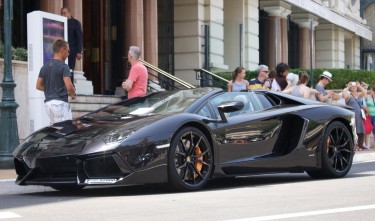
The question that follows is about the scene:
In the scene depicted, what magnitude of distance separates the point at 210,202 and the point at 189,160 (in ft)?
4.31

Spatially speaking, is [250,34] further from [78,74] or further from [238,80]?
[238,80]

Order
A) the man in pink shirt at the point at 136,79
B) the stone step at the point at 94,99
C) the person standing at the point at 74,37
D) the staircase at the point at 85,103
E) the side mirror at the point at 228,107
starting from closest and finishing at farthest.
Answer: the side mirror at the point at 228,107
the man in pink shirt at the point at 136,79
the staircase at the point at 85,103
the person standing at the point at 74,37
the stone step at the point at 94,99

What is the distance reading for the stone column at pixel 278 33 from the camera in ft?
112

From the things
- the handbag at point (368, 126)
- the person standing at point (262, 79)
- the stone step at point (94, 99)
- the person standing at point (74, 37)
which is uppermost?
the person standing at point (74, 37)

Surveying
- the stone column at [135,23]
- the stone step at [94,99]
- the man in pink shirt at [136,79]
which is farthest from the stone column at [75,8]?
the man in pink shirt at [136,79]

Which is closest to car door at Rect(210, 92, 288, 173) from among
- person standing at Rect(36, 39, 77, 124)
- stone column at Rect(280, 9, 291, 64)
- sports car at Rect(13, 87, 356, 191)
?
sports car at Rect(13, 87, 356, 191)

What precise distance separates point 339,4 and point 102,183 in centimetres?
3516

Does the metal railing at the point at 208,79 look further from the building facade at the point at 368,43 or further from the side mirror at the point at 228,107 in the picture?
the building facade at the point at 368,43

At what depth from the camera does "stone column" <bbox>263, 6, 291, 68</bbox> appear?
3422cm

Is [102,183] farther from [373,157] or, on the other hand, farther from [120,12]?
[120,12]

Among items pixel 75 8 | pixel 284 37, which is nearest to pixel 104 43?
pixel 75 8

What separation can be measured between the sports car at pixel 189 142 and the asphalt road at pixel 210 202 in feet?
0.78

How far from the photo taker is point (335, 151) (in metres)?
11.6

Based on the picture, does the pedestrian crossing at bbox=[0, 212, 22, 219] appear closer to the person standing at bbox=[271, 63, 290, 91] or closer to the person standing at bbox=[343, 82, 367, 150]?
the person standing at bbox=[271, 63, 290, 91]
